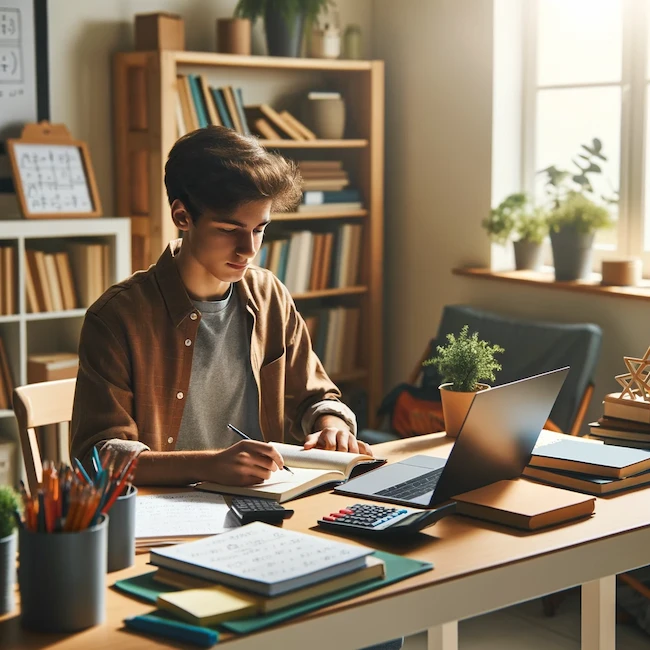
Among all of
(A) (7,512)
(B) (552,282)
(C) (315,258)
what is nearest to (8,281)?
(C) (315,258)

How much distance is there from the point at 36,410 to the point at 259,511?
31.5 inches

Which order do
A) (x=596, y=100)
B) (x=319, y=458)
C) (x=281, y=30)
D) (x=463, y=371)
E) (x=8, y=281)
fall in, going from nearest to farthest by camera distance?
(x=319, y=458)
(x=463, y=371)
(x=8, y=281)
(x=596, y=100)
(x=281, y=30)

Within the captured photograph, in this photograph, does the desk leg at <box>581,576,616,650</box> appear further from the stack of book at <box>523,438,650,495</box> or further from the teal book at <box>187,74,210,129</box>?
the teal book at <box>187,74,210,129</box>

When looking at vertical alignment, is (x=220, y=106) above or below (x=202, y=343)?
above

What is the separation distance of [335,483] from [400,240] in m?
2.86

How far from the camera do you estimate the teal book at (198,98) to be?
399cm

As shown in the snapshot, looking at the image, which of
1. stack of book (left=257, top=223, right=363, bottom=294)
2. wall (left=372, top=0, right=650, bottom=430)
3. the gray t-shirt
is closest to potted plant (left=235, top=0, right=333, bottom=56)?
wall (left=372, top=0, right=650, bottom=430)

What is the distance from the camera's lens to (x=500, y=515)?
65.2 inches

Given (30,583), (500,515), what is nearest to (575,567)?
(500,515)

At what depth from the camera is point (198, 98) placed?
4.01 metres

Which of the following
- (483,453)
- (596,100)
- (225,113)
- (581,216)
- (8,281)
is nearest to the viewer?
(483,453)

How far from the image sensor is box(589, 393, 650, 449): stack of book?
2.12 m

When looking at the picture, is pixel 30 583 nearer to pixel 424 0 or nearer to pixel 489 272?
pixel 489 272

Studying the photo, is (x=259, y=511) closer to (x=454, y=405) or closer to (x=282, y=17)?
(x=454, y=405)
